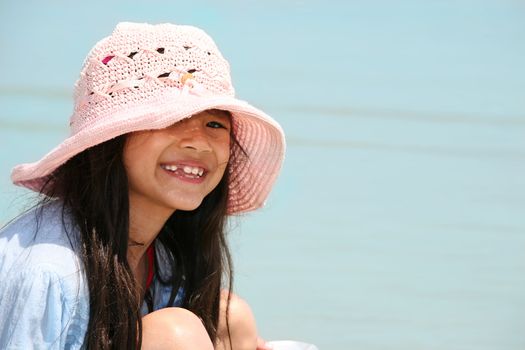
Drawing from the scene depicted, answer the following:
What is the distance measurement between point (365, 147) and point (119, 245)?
127 cm

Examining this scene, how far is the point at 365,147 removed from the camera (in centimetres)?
297

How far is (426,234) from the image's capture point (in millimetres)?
2650

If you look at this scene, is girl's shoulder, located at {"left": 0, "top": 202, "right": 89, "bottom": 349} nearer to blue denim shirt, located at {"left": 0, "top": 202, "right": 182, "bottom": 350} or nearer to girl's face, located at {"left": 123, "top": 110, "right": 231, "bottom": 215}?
blue denim shirt, located at {"left": 0, "top": 202, "right": 182, "bottom": 350}

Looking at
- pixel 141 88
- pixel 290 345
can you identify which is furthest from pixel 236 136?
pixel 290 345

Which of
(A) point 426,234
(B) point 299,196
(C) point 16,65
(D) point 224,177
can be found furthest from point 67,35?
(D) point 224,177

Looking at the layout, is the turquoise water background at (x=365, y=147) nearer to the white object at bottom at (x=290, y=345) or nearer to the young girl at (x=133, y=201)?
the white object at bottom at (x=290, y=345)

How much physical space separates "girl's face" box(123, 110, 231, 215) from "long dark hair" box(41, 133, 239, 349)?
0.08 feet

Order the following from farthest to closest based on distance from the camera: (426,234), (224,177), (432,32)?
(432,32) → (426,234) → (224,177)

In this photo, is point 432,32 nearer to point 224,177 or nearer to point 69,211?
point 224,177

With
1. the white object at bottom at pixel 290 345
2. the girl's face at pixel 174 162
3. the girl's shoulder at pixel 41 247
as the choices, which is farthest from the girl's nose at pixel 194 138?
the white object at bottom at pixel 290 345

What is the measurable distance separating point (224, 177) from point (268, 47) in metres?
1.33

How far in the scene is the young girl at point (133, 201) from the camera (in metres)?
1.69

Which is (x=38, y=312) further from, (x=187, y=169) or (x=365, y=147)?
(x=365, y=147)

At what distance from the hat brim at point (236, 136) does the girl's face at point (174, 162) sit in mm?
59
